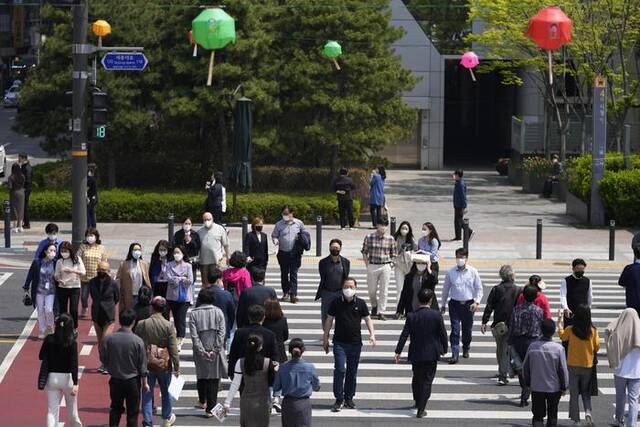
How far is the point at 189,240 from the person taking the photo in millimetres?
22109

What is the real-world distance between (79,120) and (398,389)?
10.1 m

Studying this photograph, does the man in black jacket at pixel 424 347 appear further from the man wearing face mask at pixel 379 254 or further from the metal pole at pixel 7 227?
the metal pole at pixel 7 227

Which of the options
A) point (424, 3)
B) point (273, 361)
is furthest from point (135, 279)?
point (424, 3)

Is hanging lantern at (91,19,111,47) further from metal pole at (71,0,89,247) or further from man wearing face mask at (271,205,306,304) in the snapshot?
man wearing face mask at (271,205,306,304)

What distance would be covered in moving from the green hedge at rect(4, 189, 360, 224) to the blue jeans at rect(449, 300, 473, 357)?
55.1ft

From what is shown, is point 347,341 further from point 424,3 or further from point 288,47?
point 424,3

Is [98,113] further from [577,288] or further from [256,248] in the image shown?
[577,288]

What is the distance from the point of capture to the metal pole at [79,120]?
981 inches

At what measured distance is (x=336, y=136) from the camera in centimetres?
3928

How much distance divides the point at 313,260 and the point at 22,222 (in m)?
8.37

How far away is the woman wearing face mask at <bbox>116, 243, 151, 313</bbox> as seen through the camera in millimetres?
18922

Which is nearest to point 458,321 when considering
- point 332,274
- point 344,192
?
point 332,274

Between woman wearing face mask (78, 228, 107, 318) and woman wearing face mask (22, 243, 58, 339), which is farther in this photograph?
woman wearing face mask (78, 228, 107, 318)

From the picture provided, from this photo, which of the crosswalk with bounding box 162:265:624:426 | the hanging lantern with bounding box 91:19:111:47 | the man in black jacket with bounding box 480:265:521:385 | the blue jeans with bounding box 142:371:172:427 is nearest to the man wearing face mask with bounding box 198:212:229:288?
the crosswalk with bounding box 162:265:624:426
